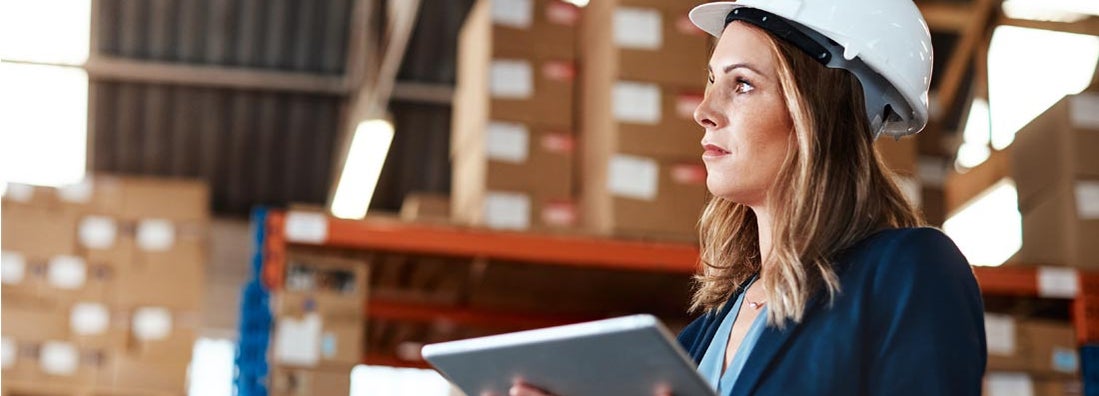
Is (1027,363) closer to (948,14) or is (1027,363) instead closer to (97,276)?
(948,14)

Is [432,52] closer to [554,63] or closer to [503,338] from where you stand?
[554,63]

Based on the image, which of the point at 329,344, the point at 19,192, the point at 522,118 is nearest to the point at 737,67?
the point at 329,344

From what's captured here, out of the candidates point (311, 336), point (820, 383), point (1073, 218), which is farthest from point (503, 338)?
point (1073, 218)

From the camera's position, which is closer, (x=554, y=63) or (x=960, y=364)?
(x=960, y=364)

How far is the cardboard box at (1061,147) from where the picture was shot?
5.94 metres

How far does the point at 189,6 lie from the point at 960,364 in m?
10.9

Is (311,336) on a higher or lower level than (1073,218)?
lower

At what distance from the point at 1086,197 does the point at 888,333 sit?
14.6 feet

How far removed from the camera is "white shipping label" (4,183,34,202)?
8062mm

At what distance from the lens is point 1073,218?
5.94 meters

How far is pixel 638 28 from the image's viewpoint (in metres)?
5.93

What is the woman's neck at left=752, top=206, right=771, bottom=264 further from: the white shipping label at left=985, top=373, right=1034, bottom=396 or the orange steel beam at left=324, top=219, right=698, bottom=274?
the white shipping label at left=985, top=373, right=1034, bottom=396

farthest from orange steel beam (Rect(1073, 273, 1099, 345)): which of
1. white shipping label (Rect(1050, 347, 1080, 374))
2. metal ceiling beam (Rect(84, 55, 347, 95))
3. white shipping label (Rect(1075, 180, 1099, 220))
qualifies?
metal ceiling beam (Rect(84, 55, 347, 95))

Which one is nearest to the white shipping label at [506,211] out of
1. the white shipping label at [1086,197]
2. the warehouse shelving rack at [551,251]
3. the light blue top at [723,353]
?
the warehouse shelving rack at [551,251]
